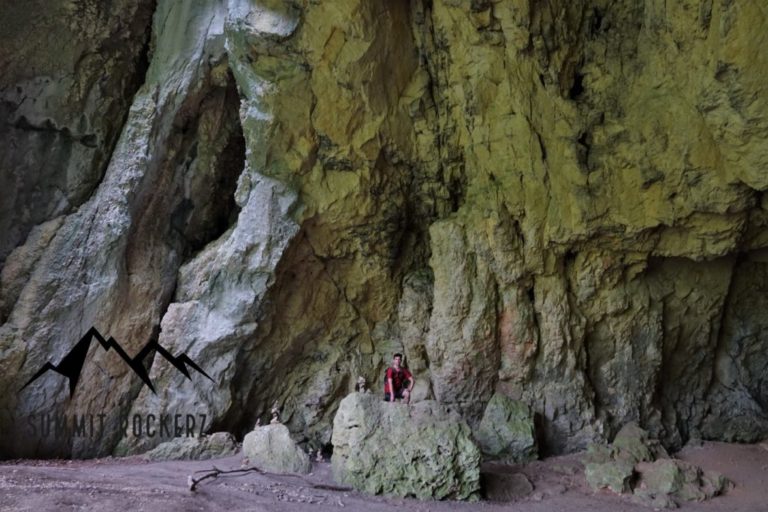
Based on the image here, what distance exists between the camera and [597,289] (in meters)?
9.20

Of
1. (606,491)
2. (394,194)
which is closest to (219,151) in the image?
(394,194)

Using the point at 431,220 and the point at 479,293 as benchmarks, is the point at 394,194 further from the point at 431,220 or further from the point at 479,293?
the point at 479,293

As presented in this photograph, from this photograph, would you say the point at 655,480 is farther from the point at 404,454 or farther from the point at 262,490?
the point at 262,490

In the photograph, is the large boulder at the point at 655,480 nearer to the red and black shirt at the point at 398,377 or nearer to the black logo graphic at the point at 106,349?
Answer: the red and black shirt at the point at 398,377

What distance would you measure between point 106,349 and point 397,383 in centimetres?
437

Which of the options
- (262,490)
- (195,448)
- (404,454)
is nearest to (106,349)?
(195,448)

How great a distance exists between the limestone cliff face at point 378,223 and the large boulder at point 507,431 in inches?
15.2

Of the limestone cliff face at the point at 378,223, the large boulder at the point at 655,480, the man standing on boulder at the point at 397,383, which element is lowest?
the large boulder at the point at 655,480

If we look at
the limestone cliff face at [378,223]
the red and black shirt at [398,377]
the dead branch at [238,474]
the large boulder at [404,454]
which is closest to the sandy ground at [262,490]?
A: the dead branch at [238,474]

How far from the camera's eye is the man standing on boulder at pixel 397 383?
28.3ft

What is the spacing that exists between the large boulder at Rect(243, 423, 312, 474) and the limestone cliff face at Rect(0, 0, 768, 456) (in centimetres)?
160

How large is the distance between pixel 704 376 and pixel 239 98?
29.4 feet

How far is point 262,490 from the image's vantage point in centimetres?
645

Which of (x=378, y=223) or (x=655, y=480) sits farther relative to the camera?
(x=378, y=223)
